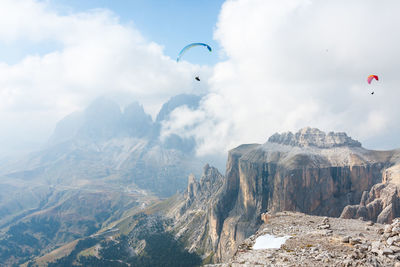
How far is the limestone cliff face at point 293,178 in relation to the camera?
392ft

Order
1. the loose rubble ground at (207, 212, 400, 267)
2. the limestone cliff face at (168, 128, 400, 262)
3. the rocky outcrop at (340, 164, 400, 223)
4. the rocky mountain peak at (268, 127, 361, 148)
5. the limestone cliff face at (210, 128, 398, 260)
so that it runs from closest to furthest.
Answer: the loose rubble ground at (207, 212, 400, 267) < the rocky outcrop at (340, 164, 400, 223) < the limestone cliff face at (168, 128, 400, 262) < the limestone cliff face at (210, 128, 398, 260) < the rocky mountain peak at (268, 127, 361, 148)

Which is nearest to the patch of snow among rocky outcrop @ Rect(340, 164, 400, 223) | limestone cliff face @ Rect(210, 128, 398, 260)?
rocky outcrop @ Rect(340, 164, 400, 223)

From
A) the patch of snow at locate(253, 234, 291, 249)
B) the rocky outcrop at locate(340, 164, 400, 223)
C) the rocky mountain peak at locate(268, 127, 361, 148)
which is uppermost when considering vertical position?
the rocky mountain peak at locate(268, 127, 361, 148)

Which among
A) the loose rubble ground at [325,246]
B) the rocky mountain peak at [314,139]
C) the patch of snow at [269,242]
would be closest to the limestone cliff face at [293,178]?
the rocky mountain peak at [314,139]

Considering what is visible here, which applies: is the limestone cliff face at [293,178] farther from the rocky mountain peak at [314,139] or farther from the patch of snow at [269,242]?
the patch of snow at [269,242]

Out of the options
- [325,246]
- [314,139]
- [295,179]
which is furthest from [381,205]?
[325,246]

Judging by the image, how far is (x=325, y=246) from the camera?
31.6 meters

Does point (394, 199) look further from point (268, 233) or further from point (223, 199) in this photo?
A: point (223, 199)

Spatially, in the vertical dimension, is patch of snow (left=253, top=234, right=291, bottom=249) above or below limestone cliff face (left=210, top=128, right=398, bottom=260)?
below

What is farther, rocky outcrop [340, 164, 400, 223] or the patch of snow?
rocky outcrop [340, 164, 400, 223]

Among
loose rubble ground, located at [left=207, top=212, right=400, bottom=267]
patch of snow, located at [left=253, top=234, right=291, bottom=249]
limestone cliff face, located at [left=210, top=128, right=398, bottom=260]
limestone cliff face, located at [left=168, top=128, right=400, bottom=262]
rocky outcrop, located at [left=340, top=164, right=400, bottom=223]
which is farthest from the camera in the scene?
limestone cliff face, located at [left=210, top=128, right=398, bottom=260]

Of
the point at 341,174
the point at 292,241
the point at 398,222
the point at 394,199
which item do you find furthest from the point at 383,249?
the point at 341,174

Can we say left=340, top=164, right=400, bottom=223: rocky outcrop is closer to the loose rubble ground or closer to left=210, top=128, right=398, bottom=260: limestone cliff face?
left=210, top=128, right=398, bottom=260: limestone cliff face

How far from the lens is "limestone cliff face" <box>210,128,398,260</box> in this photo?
120 meters
